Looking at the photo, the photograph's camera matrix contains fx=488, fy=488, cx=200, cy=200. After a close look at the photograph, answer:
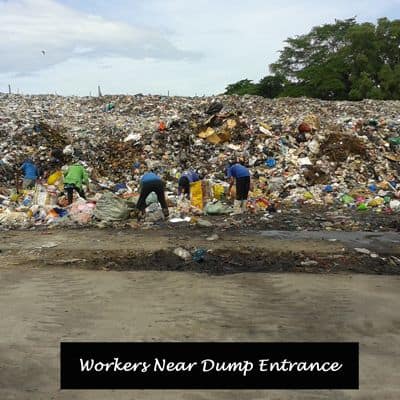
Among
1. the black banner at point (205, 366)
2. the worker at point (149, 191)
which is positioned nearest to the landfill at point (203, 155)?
the worker at point (149, 191)

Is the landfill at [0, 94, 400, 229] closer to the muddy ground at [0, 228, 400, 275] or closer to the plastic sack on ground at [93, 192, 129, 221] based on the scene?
the plastic sack on ground at [93, 192, 129, 221]

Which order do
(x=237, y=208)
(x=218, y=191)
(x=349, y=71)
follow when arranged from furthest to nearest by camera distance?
1. (x=349, y=71)
2. (x=218, y=191)
3. (x=237, y=208)

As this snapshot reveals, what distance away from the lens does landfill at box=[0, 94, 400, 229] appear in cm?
952

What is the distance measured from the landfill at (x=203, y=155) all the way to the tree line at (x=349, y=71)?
10.2m

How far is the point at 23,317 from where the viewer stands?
13.7 feet

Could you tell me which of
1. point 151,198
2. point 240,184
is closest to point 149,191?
point 151,198

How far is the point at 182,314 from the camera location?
4219 mm

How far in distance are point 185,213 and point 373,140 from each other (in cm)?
682

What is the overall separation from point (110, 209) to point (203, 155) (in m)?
4.97

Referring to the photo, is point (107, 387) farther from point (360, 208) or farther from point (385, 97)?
point (385, 97)

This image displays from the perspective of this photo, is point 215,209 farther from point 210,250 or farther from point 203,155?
point 203,155

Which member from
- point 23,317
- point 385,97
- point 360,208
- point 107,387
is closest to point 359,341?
point 107,387

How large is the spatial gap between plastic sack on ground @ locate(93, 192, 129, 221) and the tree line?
20.0m

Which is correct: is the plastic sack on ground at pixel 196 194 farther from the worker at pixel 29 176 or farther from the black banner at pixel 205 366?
the black banner at pixel 205 366
